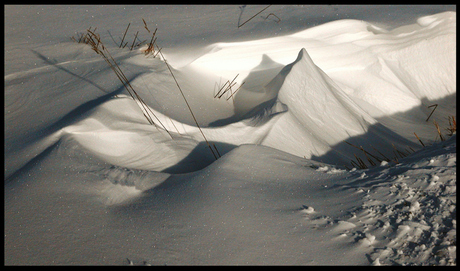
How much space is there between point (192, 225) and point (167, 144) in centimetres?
71

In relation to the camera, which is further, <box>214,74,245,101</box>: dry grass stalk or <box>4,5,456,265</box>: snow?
<box>214,74,245,101</box>: dry grass stalk

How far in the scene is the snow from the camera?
128cm

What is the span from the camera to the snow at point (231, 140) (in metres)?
1.28

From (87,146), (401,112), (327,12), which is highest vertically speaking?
(327,12)

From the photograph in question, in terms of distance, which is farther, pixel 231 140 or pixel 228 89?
pixel 228 89

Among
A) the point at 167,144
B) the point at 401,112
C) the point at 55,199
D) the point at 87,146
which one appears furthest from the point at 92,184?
the point at 401,112

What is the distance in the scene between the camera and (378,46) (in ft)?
11.3

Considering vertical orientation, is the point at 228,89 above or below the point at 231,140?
above

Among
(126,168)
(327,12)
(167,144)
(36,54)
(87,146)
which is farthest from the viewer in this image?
(327,12)

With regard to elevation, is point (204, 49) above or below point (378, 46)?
above

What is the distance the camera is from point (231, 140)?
2.14 m

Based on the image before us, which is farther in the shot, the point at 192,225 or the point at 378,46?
the point at 378,46

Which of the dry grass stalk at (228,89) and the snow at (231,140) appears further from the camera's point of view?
the dry grass stalk at (228,89)

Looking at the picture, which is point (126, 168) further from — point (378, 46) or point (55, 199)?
point (378, 46)
